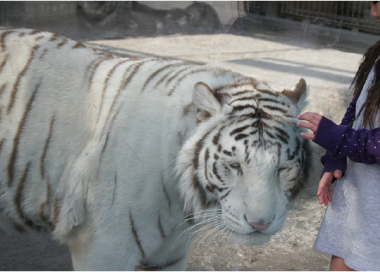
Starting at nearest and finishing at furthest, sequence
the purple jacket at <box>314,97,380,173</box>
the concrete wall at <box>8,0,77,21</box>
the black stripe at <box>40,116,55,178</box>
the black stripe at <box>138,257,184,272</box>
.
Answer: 1. the purple jacket at <box>314,97,380,173</box>
2. the black stripe at <box>40,116,55,178</box>
3. the black stripe at <box>138,257,184,272</box>
4. the concrete wall at <box>8,0,77,21</box>

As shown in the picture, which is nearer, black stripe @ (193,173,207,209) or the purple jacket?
the purple jacket

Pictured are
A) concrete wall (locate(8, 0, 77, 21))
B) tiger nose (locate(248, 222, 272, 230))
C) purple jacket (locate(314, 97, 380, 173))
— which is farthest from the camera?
concrete wall (locate(8, 0, 77, 21))

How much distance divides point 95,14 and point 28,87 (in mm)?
2201

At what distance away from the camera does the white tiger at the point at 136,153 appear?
1.35 meters

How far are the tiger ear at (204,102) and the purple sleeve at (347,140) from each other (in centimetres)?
29

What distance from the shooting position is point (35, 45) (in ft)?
5.37

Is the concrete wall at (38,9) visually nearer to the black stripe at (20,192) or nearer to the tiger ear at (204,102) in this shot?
the black stripe at (20,192)

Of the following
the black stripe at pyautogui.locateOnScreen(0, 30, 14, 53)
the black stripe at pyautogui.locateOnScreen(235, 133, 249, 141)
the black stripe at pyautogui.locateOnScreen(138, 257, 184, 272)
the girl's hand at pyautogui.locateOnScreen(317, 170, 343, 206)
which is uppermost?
the black stripe at pyautogui.locateOnScreen(0, 30, 14, 53)

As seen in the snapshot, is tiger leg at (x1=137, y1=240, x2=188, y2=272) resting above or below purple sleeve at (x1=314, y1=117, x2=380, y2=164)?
below

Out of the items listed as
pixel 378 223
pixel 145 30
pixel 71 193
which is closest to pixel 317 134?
pixel 378 223

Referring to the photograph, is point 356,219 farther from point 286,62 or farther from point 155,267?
point 286,62

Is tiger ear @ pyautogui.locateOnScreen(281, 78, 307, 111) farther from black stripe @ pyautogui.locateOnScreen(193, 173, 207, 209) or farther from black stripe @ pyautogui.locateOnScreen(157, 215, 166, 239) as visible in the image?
black stripe @ pyautogui.locateOnScreen(157, 215, 166, 239)

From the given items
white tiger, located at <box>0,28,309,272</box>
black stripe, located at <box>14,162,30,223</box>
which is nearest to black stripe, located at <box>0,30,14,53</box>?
white tiger, located at <box>0,28,309,272</box>

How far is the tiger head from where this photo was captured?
1.30m
